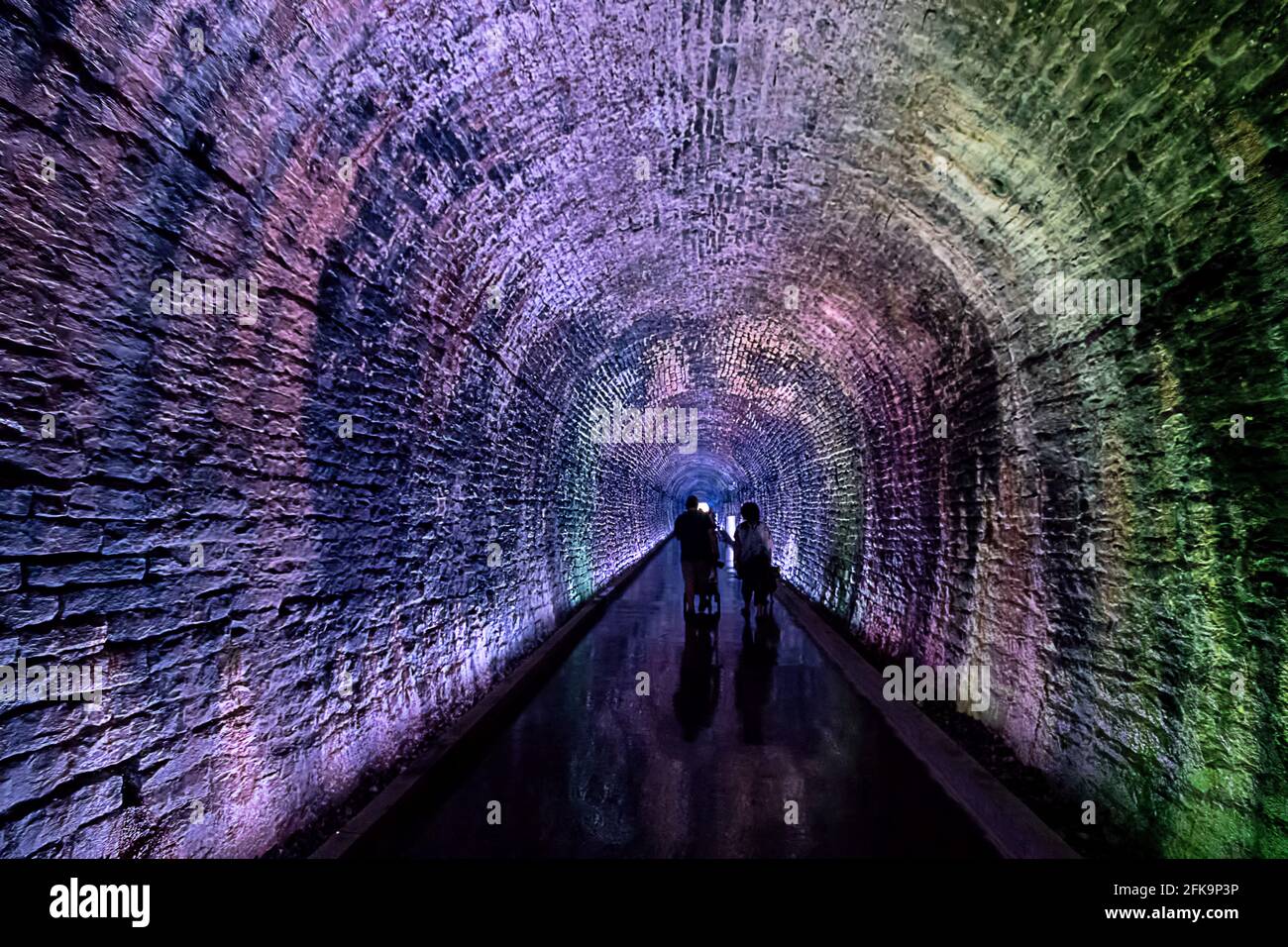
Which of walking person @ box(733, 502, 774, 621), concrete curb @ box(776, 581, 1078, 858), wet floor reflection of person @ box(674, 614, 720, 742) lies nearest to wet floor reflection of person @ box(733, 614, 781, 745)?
wet floor reflection of person @ box(674, 614, 720, 742)

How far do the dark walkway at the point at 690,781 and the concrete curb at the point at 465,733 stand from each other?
0.38 ft

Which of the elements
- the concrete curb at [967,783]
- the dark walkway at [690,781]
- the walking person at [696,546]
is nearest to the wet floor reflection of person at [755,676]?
the dark walkway at [690,781]

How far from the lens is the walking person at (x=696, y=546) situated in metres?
9.76

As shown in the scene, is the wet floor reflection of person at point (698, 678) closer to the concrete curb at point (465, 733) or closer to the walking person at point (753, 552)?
the walking person at point (753, 552)

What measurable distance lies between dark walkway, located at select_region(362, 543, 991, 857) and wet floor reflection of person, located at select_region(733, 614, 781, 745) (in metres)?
0.03

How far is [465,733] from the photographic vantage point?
5148 millimetres

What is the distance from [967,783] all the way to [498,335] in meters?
5.30

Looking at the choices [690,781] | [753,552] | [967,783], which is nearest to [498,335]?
[690,781]

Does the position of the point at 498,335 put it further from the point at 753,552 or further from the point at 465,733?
the point at 753,552

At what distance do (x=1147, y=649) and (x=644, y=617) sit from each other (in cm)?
819

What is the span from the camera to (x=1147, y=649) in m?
3.57

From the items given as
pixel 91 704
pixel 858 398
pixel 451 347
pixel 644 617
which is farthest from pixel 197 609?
pixel 644 617
